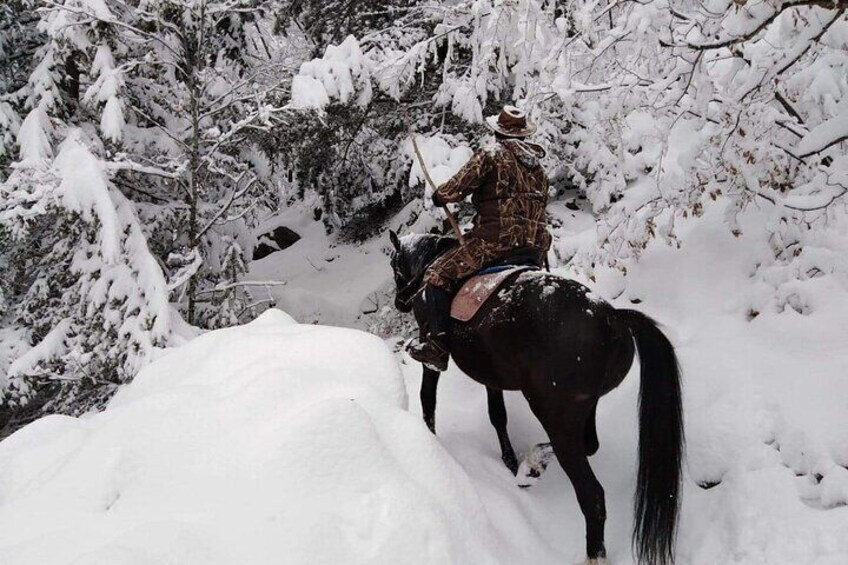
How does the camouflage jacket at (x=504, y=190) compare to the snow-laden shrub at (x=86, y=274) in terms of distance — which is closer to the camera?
the camouflage jacket at (x=504, y=190)

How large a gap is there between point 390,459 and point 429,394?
194cm

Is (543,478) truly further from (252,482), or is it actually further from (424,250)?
(252,482)

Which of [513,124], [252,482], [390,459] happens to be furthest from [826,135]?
[252,482]

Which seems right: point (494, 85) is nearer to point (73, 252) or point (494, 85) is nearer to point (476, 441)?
point (476, 441)

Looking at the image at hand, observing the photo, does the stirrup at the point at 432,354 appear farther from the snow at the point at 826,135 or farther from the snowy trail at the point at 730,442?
the snow at the point at 826,135

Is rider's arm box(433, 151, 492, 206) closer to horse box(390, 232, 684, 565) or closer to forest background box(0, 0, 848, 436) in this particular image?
forest background box(0, 0, 848, 436)

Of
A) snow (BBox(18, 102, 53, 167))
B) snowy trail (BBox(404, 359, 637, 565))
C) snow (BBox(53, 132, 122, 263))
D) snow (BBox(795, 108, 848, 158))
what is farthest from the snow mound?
snow (BBox(18, 102, 53, 167))

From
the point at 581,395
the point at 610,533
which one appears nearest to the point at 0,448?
the point at 581,395

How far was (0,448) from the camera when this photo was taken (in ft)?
11.9

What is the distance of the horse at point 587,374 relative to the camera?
3455mm

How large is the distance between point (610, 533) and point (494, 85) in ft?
18.9

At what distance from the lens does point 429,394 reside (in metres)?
4.86

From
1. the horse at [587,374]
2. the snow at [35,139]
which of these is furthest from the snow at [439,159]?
the snow at [35,139]

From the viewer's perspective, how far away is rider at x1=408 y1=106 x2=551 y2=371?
4.31 meters
